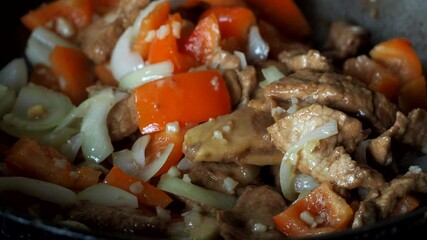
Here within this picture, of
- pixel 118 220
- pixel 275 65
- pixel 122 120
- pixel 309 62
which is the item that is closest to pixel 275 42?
pixel 275 65

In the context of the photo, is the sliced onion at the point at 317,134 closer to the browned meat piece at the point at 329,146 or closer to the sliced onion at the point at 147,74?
the browned meat piece at the point at 329,146

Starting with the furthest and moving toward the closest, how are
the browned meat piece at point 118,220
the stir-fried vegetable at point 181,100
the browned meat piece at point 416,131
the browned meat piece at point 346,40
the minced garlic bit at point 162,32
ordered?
the browned meat piece at point 346,40 < the minced garlic bit at point 162,32 < the stir-fried vegetable at point 181,100 < the browned meat piece at point 416,131 < the browned meat piece at point 118,220

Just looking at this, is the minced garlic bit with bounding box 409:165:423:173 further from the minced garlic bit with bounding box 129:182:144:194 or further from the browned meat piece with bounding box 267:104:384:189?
the minced garlic bit with bounding box 129:182:144:194

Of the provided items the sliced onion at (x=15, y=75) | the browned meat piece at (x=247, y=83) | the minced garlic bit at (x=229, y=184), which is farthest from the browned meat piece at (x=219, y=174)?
the sliced onion at (x=15, y=75)

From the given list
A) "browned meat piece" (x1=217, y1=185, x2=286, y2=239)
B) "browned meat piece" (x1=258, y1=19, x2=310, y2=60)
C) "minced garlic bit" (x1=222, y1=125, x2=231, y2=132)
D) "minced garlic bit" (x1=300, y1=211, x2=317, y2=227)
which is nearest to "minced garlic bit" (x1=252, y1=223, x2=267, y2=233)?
"browned meat piece" (x1=217, y1=185, x2=286, y2=239)

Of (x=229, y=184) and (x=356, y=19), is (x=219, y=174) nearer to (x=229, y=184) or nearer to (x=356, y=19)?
(x=229, y=184)

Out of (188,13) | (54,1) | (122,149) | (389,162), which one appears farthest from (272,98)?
(54,1)

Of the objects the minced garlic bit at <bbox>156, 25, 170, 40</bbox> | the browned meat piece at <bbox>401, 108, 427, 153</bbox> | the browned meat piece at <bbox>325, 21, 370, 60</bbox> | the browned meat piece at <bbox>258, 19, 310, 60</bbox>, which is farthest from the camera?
the browned meat piece at <bbox>325, 21, 370, 60</bbox>
